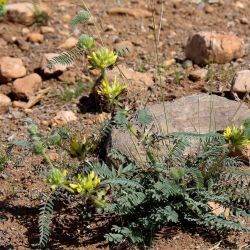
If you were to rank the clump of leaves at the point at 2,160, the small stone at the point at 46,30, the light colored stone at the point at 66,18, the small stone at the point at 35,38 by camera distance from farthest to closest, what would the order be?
the light colored stone at the point at 66,18
the small stone at the point at 46,30
the small stone at the point at 35,38
the clump of leaves at the point at 2,160

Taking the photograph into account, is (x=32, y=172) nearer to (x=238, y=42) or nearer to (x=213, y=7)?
(x=238, y=42)

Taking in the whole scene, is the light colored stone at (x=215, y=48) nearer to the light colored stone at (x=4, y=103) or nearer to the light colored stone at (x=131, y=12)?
the light colored stone at (x=131, y=12)

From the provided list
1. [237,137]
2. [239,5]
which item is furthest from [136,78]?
[237,137]

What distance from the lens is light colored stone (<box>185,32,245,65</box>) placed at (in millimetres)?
4391

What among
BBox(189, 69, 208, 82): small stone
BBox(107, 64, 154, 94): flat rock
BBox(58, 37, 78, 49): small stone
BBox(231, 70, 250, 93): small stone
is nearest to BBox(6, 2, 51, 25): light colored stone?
BBox(58, 37, 78, 49): small stone

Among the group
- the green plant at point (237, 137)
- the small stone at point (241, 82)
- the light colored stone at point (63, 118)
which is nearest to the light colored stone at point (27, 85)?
the light colored stone at point (63, 118)

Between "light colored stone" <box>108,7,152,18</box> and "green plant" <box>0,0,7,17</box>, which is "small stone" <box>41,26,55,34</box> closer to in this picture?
"green plant" <box>0,0,7,17</box>

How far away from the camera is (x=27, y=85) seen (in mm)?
4398

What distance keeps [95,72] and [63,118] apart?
571 mm

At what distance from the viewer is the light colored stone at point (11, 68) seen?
445 centimetres

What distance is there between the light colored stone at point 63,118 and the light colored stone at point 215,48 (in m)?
1.06

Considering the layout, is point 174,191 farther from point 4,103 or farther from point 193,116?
point 4,103

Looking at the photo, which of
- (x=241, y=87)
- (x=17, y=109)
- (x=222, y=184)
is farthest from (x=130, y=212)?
(x=17, y=109)

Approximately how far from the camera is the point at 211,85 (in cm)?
417
